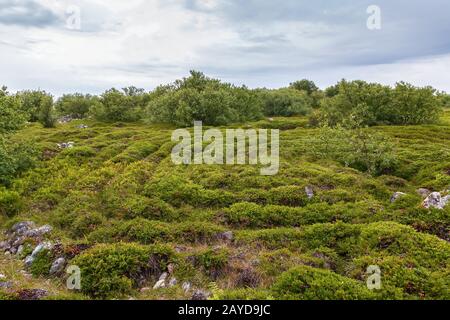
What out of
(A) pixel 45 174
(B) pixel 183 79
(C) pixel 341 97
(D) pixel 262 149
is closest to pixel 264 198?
(D) pixel 262 149

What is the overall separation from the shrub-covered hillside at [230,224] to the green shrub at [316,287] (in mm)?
42

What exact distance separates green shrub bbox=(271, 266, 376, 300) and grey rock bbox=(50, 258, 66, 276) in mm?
9142

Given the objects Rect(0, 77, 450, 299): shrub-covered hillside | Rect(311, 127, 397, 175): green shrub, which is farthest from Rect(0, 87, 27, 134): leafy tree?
Rect(311, 127, 397, 175): green shrub

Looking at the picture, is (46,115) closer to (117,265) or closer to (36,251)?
(36,251)

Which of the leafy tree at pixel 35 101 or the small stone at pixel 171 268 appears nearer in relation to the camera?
the small stone at pixel 171 268

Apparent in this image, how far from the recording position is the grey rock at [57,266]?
15953 millimetres

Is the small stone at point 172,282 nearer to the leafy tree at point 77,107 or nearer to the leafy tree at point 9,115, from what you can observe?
the leafy tree at point 9,115

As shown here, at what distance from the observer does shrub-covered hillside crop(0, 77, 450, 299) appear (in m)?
13.9

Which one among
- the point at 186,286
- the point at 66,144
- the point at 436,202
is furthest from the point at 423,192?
the point at 66,144

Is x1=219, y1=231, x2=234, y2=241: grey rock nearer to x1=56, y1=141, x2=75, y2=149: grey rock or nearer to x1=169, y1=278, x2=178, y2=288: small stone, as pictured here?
x1=169, y1=278, x2=178, y2=288: small stone

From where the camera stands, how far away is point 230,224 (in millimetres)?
20203

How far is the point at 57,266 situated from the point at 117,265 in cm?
304
